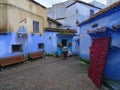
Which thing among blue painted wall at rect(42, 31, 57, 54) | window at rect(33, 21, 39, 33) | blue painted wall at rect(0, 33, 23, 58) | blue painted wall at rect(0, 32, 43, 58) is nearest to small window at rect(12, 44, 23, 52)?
blue painted wall at rect(0, 32, 43, 58)

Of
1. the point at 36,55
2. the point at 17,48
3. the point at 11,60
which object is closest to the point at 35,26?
the point at 36,55

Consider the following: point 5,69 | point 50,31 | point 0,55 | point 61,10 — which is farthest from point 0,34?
point 61,10

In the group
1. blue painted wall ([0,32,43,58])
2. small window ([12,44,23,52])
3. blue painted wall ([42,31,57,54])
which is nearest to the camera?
blue painted wall ([0,32,43,58])

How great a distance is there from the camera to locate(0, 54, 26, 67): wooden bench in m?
11.3

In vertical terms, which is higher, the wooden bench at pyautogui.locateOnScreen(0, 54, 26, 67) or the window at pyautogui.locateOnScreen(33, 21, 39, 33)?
the window at pyautogui.locateOnScreen(33, 21, 39, 33)

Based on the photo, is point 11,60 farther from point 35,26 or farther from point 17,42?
point 35,26

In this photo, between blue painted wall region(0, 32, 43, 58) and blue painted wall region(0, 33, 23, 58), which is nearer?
blue painted wall region(0, 33, 23, 58)

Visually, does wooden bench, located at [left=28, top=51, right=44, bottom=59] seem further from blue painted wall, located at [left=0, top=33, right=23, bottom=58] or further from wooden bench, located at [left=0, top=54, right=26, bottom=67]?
blue painted wall, located at [left=0, top=33, right=23, bottom=58]

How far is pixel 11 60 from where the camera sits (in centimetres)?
1222

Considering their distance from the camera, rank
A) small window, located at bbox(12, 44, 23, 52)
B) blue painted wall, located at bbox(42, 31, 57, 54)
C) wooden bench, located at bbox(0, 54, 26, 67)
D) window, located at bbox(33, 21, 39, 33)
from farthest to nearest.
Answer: blue painted wall, located at bbox(42, 31, 57, 54) → window, located at bbox(33, 21, 39, 33) → small window, located at bbox(12, 44, 23, 52) → wooden bench, located at bbox(0, 54, 26, 67)

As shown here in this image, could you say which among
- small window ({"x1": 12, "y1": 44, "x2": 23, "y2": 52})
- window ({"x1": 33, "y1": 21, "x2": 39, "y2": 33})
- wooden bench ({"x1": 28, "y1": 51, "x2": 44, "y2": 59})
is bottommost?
wooden bench ({"x1": 28, "y1": 51, "x2": 44, "y2": 59})

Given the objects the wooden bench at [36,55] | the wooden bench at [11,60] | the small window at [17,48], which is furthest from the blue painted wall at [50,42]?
the wooden bench at [11,60]

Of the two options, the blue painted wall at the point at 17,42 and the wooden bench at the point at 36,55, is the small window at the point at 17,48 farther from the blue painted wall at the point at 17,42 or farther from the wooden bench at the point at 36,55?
the wooden bench at the point at 36,55

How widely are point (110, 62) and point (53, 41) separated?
12.2m
